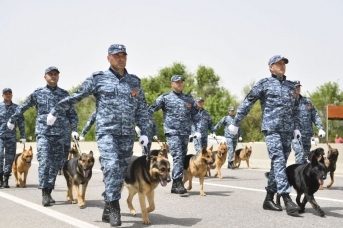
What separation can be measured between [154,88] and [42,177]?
86.8 metres

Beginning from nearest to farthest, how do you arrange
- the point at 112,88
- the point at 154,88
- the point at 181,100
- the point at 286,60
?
the point at 112,88, the point at 286,60, the point at 181,100, the point at 154,88

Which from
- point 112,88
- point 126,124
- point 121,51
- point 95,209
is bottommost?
point 95,209

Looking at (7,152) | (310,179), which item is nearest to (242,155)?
(7,152)

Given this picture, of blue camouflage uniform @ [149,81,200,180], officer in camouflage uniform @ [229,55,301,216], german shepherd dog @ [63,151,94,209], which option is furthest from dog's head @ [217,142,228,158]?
officer in camouflage uniform @ [229,55,301,216]

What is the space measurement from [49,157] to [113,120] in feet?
10.5

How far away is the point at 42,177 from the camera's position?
1006 cm

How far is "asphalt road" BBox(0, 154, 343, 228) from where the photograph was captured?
299 inches

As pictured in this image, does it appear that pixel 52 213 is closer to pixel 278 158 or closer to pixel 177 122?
pixel 278 158

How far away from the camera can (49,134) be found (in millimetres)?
10180

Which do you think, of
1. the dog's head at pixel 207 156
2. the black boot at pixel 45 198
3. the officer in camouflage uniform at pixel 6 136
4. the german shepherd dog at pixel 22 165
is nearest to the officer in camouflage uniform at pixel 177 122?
the dog's head at pixel 207 156

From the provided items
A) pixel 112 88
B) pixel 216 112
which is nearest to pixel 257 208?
pixel 112 88

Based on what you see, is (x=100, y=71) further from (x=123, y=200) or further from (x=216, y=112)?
(x=216, y=112)

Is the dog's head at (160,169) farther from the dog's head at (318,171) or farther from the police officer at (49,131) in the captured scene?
the police officer at (49,131)

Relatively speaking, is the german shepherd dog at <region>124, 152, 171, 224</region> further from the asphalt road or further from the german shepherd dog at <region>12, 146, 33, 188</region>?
the german shepherd dog at <region>12, 146, 33, 188</region>
